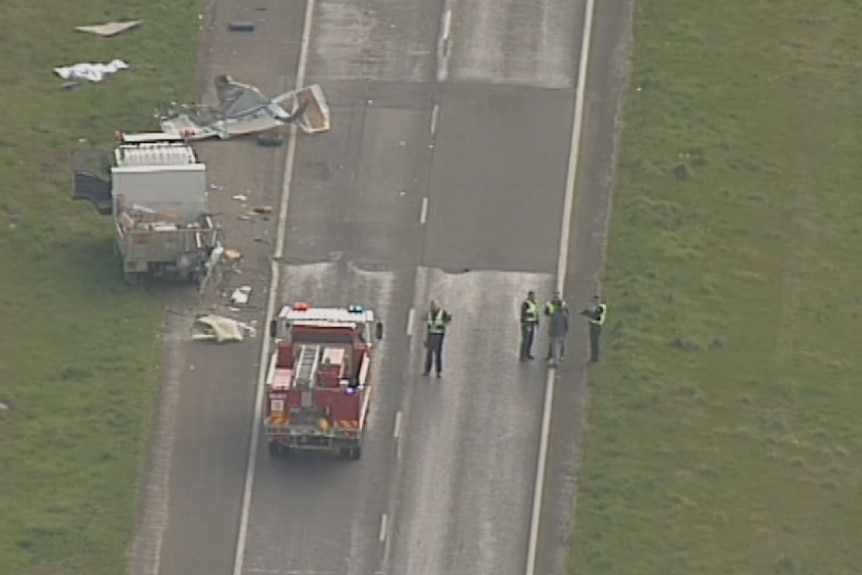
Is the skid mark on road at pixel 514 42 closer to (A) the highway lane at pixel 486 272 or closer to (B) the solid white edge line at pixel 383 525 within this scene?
(A) the highway lane at pixel 486 272

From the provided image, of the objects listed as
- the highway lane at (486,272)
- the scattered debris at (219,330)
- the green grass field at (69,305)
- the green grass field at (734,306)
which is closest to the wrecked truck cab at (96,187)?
the green grass field at (69,305)

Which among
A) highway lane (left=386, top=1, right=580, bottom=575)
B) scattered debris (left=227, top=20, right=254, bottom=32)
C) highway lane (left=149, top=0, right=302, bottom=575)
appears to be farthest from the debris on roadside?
scattered debris (left=227, top=20, right=254, bottom=32)

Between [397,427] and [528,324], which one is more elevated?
[528,324]

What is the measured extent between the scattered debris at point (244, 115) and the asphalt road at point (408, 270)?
50 cm

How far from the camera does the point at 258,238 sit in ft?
280

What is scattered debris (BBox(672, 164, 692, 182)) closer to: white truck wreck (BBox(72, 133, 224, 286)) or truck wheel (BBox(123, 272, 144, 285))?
white truck wreck (BBox(72, 133, 224, 286))

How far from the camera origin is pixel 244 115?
3521 inches

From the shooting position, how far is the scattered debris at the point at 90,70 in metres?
91.1

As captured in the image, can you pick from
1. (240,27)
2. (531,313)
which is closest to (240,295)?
(531,313)

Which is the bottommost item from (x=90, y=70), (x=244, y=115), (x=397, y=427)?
(x=397, y=427)

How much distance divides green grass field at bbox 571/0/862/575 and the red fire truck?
5.06 metres

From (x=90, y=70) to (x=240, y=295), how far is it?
10.5 metres

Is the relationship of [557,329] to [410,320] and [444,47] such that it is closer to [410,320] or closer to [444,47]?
[410,320]

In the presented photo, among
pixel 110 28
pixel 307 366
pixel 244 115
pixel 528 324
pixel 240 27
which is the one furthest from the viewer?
pixel 240 27
